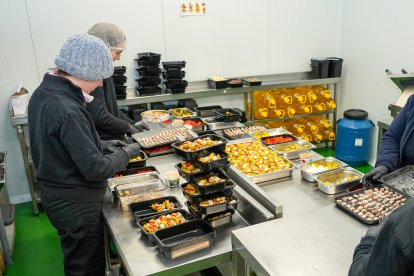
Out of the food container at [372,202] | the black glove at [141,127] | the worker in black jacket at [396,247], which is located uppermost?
the worker in black jacket at [396,247]

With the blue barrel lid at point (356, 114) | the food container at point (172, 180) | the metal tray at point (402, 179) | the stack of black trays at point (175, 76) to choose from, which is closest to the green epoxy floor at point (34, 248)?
the food container at point (172, 180)

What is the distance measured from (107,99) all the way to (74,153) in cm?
129

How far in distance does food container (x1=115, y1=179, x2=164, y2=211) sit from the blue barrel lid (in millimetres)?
3317

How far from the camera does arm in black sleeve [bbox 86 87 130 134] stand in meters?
2.83

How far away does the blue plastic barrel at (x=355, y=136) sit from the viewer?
474 centimetres

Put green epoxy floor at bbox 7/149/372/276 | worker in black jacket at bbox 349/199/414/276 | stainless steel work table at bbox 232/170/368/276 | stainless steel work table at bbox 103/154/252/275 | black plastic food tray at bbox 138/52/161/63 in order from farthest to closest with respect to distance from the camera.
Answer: black plastic food tray at bbox 138/52/161/63, green epoxy floor at bbox 7/149/372/276, stainless steel work table at bbox 103/154/252/275, stainless steel work table at bbox 232/170/368/276, worker in black jacket at bbox 349/199/414/276

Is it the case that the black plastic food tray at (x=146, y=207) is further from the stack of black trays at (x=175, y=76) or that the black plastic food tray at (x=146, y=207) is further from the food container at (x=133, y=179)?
the stack of black trays at (x=175, y=76)

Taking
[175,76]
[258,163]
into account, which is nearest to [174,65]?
[175,76]

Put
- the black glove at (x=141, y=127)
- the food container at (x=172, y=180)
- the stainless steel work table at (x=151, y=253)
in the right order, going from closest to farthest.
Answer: the stainless steel work table at (x=151, y=253)
the food container at (x=172, y=180)
the black glove at (x=141, y=127)

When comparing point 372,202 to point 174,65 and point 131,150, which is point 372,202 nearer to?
point 131,150

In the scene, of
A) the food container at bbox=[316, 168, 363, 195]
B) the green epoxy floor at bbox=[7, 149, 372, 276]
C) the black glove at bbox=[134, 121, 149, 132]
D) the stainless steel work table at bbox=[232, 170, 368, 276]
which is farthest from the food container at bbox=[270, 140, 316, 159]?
the green epoxy floor at bbox=[7, 149, 372, 276]

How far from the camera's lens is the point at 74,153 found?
1821mm

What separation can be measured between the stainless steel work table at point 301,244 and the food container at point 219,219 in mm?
236

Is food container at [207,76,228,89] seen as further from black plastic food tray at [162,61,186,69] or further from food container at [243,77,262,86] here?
black plastic food tray at [162,61,186,69]
